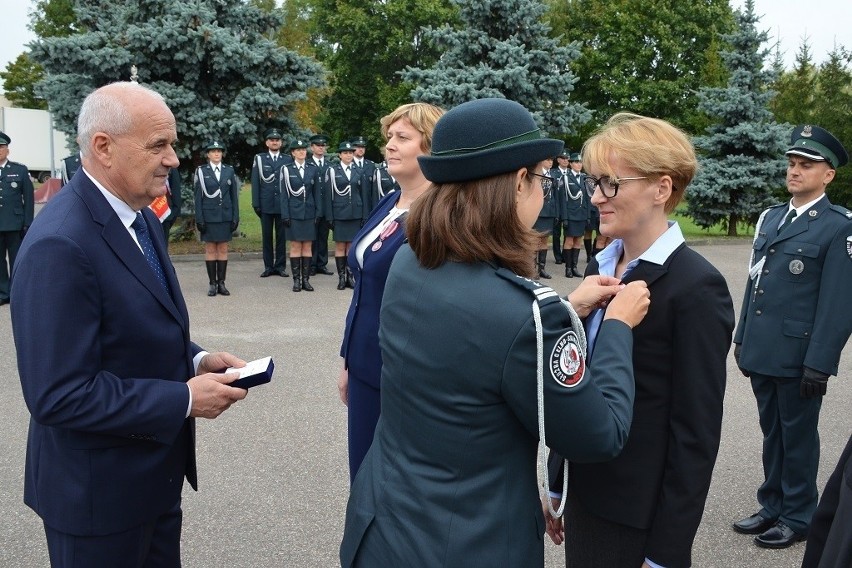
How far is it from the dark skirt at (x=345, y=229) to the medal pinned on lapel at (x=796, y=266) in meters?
9.56

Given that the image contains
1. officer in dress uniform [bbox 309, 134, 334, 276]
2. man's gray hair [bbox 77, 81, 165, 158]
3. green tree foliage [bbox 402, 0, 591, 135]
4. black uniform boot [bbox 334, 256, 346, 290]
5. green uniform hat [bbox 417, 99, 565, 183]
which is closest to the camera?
green uniform hat [bbox 417, 99, 565, 183]

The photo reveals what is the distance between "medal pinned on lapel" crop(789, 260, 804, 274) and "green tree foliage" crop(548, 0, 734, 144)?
32591 mm

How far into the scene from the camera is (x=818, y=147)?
4.11 meters

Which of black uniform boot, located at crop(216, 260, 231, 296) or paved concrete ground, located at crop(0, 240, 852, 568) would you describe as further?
black uniform boot, located at crop(216, 260, 231, 296)

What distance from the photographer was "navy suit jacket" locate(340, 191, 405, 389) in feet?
10.4

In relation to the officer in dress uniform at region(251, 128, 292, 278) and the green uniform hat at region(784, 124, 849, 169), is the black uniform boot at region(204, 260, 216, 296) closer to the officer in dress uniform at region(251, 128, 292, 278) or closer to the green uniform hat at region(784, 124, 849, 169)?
the officer in dress uniform at region(251, 128, 292, 278)

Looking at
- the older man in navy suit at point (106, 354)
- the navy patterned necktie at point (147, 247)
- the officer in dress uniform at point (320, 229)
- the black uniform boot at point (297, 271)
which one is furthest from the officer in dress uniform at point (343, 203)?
the older man in navy suit at point (106, 354)

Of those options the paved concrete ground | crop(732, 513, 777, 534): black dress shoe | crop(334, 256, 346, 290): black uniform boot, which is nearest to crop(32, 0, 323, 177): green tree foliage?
crop(334, 256, 346, 290): black uniform boot

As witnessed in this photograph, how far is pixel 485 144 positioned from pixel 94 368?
1.22 metres

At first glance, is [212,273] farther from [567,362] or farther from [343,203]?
[567,362]

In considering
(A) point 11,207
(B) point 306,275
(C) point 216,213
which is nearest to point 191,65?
(C) point 216,213

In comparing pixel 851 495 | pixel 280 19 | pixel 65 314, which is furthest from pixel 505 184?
pixel 280 19

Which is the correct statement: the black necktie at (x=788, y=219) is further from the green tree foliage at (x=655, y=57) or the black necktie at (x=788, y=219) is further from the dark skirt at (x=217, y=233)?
the green tree foliage at (x=655, y=57)

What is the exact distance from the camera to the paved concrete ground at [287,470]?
3.84m
